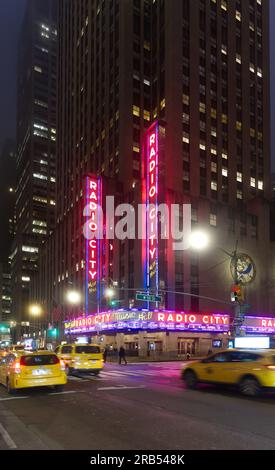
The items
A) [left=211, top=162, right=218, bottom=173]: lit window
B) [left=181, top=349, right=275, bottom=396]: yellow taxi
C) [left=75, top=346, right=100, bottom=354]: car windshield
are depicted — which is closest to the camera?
[left=181, top=349, right=275, bottom=396]: yellow taxi

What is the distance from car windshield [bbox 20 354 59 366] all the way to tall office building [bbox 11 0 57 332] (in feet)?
516

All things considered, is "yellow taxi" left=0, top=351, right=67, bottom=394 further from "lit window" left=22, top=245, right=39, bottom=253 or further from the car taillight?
"lit window" left=22, top=245, right=39, bottom=253

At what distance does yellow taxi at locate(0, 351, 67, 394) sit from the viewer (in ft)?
56.1

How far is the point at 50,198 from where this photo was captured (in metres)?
180

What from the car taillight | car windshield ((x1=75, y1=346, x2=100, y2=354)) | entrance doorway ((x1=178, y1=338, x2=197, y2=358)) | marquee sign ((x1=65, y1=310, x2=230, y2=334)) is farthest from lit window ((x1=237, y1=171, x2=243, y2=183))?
the car taillight

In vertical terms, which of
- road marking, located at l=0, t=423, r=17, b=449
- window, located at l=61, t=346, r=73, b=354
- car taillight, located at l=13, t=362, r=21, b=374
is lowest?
road marking, located at l=0, t=423, r=17, b=449

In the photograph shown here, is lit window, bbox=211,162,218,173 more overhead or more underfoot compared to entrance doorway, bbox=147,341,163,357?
more overhead

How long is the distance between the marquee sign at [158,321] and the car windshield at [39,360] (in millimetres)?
39142

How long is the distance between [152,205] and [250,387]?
4718 centimetres

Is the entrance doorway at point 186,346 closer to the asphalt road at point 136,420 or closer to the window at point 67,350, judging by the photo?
the window at point 67,350

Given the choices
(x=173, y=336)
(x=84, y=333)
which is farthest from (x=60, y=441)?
(x=84, y=333)

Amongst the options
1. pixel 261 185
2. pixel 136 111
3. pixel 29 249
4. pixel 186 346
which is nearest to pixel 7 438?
pixel 186 346

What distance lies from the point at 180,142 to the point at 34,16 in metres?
154
